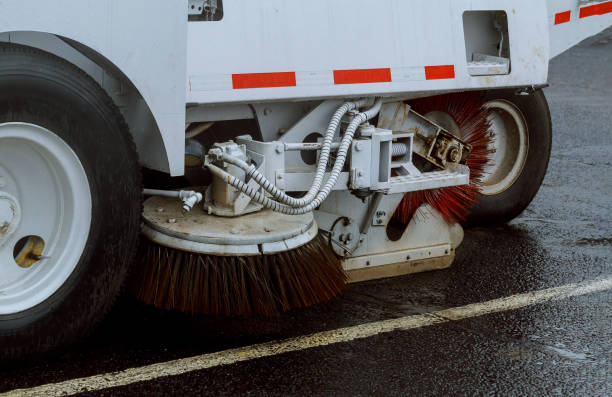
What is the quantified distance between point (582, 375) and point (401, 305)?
835mm

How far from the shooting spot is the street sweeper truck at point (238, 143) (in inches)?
113

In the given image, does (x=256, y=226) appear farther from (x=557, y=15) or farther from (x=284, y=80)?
(x=557, y=15)

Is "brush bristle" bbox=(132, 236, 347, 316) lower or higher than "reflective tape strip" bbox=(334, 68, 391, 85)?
lower

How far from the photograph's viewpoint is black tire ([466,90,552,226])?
15.4 feet

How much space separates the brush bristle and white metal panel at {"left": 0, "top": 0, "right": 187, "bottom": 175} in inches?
13.5

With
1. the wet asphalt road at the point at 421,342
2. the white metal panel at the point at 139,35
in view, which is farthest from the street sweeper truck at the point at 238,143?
the wet asphalt road at the point at 421,342

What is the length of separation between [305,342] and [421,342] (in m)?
0.43

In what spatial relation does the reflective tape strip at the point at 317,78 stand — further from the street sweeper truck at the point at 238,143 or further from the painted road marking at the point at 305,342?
the painted road marking at the point at 305,342

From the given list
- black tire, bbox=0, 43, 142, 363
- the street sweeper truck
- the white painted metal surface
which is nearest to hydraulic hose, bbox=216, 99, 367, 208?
the street sweeper truck

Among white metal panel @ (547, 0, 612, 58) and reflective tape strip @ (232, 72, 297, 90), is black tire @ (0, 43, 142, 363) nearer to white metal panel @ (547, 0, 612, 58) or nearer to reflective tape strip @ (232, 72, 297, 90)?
reflective tape strip @ (232, 72, 297, 90)

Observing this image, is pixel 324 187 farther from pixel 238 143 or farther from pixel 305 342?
pixel 305 342

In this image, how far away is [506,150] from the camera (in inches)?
187

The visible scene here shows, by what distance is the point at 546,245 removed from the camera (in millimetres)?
4637

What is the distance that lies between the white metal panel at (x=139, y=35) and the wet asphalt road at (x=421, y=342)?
0.63 m
